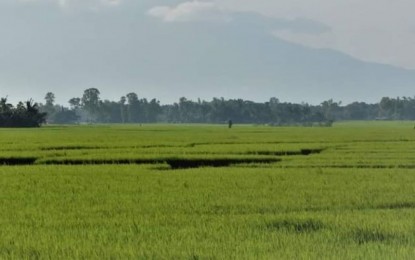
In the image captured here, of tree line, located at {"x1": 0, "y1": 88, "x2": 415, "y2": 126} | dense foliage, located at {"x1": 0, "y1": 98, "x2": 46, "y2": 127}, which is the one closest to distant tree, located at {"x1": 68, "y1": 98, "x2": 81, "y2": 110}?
tree line, located at {"x1": 0, "y1": 88, "x2": 415, "y2": 126}

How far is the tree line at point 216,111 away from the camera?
10601 centimetres

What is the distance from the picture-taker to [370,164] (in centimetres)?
1467

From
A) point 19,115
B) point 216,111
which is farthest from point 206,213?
point 216,111

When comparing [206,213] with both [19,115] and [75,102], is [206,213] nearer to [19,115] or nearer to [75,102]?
[19,115]

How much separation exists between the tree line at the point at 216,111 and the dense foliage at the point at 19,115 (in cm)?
4213

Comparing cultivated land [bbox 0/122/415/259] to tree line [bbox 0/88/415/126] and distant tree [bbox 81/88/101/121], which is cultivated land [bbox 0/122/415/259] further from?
distant tree [bbox 81/88/101/121]

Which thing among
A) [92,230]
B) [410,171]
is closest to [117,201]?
[92,230]

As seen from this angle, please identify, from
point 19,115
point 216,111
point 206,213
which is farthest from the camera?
point 216,111

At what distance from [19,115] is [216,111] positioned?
58.8 m

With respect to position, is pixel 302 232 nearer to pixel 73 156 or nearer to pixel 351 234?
pixel 351 234

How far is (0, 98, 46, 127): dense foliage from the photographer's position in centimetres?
5694

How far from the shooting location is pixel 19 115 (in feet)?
189

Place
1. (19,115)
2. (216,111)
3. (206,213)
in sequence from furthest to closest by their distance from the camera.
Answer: (216,111) < (19,115) < (206,213)

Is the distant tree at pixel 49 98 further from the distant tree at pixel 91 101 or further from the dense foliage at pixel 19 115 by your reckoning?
the dense foliage at pixel 19 115
